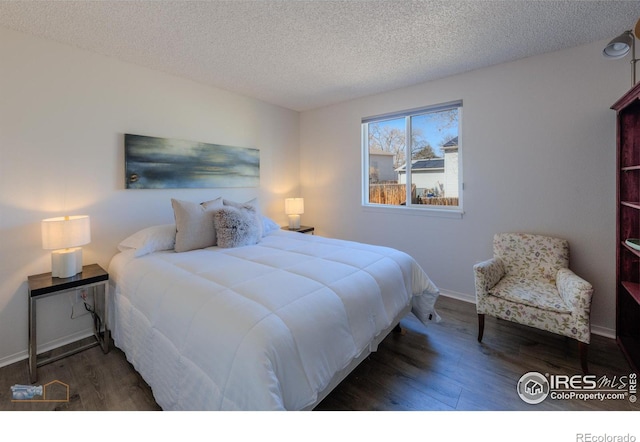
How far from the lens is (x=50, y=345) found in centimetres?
222

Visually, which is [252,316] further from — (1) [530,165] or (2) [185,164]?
(1) [530,165]

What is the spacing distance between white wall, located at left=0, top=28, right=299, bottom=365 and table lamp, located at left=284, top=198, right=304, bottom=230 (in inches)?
48.0

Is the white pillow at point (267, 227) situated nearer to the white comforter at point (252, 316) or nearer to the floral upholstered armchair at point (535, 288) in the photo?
the white comforter at point (252, 316)

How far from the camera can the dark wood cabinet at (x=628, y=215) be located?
200 cm

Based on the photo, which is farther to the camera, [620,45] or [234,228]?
[234,228]

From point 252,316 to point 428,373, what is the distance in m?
1.34

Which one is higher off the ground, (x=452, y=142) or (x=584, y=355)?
(x=452, y=142)

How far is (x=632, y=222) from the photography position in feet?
6.61

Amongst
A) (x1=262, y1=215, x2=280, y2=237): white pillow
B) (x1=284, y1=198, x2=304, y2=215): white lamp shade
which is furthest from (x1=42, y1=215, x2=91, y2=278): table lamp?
(x1=284, y1=198, x2=304, y2=215): white lamp shade

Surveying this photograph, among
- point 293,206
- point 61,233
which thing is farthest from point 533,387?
point 61,233

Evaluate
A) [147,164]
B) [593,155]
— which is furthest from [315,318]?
[593,155]

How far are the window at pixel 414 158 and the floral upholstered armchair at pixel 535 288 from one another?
727 mm

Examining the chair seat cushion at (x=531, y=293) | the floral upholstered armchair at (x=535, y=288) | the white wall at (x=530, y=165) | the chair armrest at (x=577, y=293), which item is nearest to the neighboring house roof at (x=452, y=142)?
the white wall at (x=530, y=165)

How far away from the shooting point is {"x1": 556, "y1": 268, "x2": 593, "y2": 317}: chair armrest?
179 centimetres
